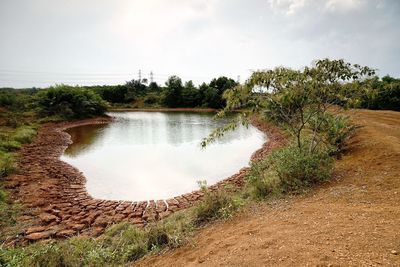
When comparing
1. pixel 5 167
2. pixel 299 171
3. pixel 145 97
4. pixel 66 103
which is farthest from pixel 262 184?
pixel 145 97

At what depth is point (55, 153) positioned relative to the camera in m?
14.1

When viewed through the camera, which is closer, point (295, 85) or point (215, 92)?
point (295, 85)

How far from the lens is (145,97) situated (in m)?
51.6

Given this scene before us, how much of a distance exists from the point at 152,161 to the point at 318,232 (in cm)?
936

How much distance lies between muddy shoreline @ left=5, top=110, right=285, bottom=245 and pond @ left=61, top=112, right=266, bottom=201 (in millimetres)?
552

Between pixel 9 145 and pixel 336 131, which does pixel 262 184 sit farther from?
pixel 9 145

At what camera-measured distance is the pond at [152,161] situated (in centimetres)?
918

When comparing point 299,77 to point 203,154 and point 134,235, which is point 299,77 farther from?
point 203,154

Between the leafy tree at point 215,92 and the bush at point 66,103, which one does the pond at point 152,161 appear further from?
the leafy tree at point 215,92

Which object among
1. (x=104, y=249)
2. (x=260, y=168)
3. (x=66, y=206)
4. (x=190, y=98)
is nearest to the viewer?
(x=104, y=249)

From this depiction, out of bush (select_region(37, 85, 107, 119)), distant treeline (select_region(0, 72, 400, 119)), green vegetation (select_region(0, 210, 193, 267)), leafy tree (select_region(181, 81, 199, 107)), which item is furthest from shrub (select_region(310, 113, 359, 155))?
leafy tree (select_region(181, 81, 199, 107))

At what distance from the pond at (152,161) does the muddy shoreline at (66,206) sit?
55 cm

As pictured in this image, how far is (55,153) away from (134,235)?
422 inches

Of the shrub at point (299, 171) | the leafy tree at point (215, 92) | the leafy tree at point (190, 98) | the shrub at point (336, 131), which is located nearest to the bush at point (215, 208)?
the shrub at point (299, 171)
